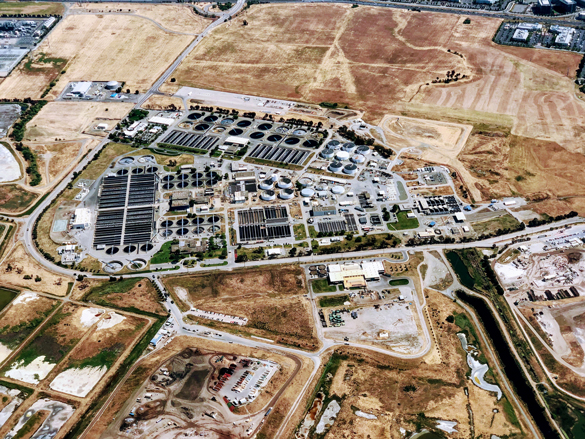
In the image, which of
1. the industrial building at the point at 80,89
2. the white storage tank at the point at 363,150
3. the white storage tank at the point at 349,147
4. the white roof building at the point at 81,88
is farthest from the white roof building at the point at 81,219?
the white storage tank at the point at 363,150

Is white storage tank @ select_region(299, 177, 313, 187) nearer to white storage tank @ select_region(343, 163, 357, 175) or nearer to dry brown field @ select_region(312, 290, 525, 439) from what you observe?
white storage tank @ select_region(343, 163, 357, 175)

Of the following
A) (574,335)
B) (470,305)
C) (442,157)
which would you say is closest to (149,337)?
(470,305)

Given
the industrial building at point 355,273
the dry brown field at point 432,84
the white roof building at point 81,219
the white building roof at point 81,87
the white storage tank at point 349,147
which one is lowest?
the white roof building at point 81,219

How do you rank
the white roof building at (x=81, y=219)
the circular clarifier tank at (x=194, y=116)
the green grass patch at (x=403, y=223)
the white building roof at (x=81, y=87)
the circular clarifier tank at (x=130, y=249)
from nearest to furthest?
1. the circular clarifier tank at (x=130, y=249)
2. the green grass patch at (x=403, y=223)
3. the white roof building at (x=81, y=219)
4. the circular clarifier tank at (x=194, y=116)
5. the white building roof at (x=81, y=87)

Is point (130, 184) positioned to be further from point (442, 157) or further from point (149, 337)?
point (442, 157)

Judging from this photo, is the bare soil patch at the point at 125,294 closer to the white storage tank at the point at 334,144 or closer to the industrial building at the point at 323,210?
the industrial building at the point at 323,210

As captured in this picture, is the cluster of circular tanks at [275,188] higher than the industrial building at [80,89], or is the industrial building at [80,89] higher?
the industrial building at [80,89]

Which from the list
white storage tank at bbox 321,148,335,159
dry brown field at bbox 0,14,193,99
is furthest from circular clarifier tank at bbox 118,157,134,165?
white storage tank at bbox 321,148,335,159
